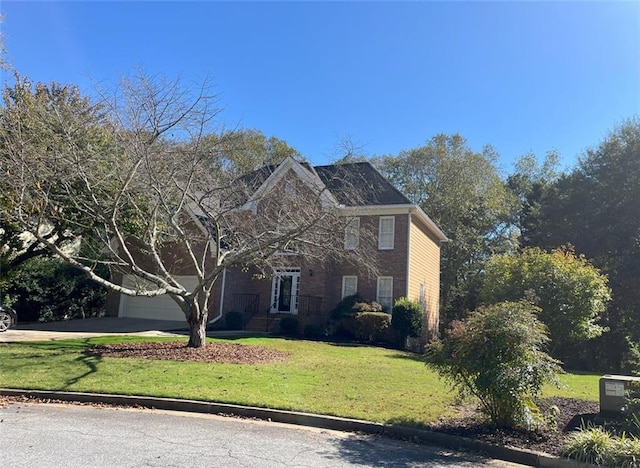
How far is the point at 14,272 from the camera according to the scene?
1981 centimetres

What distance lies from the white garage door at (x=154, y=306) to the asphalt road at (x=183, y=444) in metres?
15.4

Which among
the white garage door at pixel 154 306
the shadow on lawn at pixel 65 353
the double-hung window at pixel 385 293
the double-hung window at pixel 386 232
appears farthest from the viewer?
the white garage door at pixel 154 306

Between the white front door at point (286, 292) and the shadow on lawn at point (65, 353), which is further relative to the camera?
the white front door at point (286, 292)

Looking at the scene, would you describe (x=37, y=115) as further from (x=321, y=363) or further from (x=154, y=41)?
(x=321, y=363)

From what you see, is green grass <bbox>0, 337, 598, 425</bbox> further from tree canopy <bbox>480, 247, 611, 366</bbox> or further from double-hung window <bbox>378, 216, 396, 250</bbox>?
double-hung window <bbox>378, 216, 396, 250</bbox>

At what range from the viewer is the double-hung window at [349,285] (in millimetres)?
21906

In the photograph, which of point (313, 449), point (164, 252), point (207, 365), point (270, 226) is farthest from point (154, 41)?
point (164, 252)

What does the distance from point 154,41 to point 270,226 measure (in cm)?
612

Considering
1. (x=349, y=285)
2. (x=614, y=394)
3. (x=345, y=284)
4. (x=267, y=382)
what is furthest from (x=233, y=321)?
(x=614, y=394)

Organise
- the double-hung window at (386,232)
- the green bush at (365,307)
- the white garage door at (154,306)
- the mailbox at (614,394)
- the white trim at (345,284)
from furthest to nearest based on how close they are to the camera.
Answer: the white garage door at (154,306) → the white trim at (345,284) → the double-hung window at (386,232) → the green bush at (365,307) → the mailbox at (614,394)

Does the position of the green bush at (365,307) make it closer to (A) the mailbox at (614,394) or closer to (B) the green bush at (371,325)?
(B) the green bush at (371,325)

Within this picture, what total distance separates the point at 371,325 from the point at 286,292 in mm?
5364

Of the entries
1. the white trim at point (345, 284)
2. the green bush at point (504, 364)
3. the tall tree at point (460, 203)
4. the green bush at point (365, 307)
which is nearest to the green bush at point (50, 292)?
the white trim at point (345, 284)

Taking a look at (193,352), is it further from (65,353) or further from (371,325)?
(371,325)
